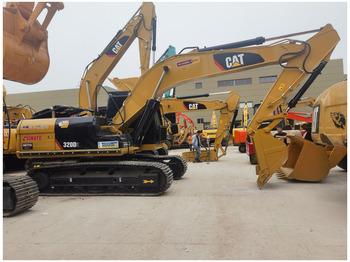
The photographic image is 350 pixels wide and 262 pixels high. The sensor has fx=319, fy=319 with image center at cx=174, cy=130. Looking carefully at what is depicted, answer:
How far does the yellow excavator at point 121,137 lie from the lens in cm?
725

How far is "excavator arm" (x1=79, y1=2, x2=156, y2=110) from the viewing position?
1041 centimetres

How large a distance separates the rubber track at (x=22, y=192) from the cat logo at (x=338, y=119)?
5082 mm

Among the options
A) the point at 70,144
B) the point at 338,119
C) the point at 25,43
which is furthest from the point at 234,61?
the point at 25,43

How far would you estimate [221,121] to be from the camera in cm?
1409

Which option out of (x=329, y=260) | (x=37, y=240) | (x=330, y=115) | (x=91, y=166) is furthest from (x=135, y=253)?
(x=91, y=166)

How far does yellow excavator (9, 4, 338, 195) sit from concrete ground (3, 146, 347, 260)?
0.52 meters

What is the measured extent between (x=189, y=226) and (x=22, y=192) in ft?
9.74

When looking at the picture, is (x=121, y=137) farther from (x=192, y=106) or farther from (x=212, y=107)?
(x=212, y=107)

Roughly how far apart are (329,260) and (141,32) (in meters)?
9.41

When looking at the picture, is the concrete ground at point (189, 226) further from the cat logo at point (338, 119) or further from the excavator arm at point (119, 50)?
the excavator arm at point (119, 50)

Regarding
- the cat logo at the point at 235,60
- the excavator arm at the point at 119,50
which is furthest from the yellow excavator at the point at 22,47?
the excavator arm at the point at 119,50

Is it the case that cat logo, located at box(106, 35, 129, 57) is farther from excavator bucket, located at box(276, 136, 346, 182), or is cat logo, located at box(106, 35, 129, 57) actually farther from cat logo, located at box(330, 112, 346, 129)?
cat logo, located at box(330, 112, 346, 129)

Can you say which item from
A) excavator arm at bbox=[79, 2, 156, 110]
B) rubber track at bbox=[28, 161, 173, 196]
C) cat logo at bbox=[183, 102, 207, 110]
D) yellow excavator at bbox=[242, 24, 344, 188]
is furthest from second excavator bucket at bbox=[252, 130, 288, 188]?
cat logo at bbox=[183, 102, 207, 110]

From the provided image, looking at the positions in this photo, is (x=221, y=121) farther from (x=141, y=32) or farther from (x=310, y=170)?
(x=310, y=170)
